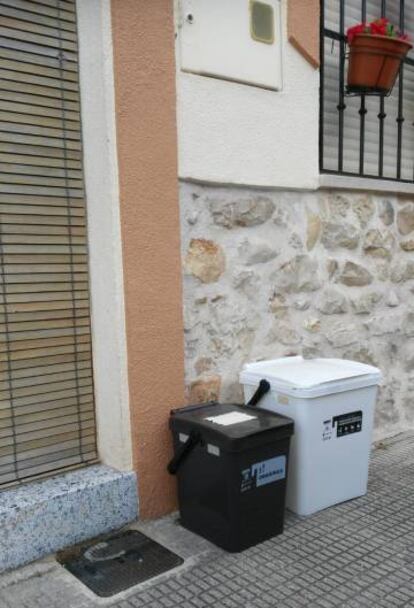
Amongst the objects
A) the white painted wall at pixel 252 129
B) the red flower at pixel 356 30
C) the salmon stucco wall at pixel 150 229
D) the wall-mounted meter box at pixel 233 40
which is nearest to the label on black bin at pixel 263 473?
the salmon stucco wall at pixel 150 229

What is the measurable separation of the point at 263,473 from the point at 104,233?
130cm

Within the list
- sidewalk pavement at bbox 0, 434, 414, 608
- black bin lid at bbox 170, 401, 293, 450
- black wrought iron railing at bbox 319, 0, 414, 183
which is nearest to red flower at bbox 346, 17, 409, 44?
black wrought iron railing at bbox 319, 0, 414, 183

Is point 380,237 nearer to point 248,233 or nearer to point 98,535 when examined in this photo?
point 248,233

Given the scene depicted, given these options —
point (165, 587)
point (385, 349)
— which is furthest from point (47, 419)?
point (385, 349)

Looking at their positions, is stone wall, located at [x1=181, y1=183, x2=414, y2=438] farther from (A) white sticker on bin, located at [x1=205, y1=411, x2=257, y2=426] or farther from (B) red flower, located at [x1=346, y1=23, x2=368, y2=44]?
(B) red flower, located at [x1=346, y1=23, x2=368, y2=44]

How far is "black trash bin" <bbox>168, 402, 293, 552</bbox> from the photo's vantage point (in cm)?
249

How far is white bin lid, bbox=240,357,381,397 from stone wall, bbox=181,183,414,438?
0.14 m

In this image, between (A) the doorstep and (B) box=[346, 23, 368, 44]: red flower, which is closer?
(A) the doorstep

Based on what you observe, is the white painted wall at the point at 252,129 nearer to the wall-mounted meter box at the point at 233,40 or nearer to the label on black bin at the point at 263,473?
the wall-mounted meter box at the point at 233,40

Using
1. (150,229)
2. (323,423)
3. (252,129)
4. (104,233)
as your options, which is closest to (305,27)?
(252,129)

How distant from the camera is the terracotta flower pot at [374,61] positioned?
138 inches

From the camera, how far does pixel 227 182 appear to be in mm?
3053

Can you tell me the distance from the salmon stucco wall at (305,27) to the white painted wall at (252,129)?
0.04 meters

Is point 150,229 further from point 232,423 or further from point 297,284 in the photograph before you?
point 297,284
